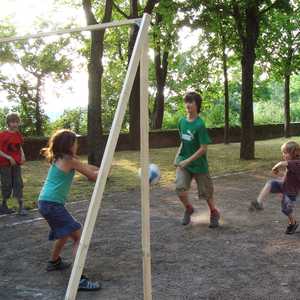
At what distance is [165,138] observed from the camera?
2391 cm

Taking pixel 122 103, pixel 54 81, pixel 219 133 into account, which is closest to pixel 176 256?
pixel 122 103

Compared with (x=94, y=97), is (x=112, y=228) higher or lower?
lower

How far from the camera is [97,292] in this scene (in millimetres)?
4656

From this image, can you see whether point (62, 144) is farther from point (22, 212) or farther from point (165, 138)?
point (165, 138)

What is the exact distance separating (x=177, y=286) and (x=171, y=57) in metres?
25.6

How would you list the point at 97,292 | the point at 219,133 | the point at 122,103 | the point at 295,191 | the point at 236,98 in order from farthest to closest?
the point at 236,98
the point at 219,133
the point at 295,191
the point at 97,292
the point at 122,103

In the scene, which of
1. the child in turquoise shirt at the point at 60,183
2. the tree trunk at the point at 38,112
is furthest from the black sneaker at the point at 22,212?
the tree trunk at the point at 38,112

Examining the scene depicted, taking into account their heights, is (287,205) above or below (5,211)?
above

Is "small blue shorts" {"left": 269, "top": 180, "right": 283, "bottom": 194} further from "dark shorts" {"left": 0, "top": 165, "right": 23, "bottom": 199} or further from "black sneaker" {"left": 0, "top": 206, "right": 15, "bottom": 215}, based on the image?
"black sneaker" {"left": 0, "top": 206, "right": 15, "bottom": 215}

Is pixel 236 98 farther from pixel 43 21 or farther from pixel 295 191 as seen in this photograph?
pixel 295 191

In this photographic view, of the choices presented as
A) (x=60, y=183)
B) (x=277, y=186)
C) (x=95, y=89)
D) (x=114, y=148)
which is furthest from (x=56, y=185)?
(x=95, y=89)

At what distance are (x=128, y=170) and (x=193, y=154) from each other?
7268 mm

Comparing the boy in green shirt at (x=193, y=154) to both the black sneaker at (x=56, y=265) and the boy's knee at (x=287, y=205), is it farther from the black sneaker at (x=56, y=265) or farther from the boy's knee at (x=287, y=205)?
the black sneaker at (x=56, y=265)

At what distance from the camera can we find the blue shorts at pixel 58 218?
197 inches
